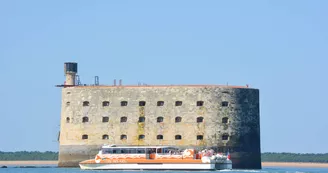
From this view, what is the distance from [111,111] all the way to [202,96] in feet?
23.0

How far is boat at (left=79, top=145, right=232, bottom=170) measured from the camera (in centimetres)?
8469

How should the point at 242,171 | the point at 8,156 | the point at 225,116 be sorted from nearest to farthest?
the point at 242,171 < the point at 225,116 < the point at 8,156

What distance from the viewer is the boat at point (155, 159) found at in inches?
3334

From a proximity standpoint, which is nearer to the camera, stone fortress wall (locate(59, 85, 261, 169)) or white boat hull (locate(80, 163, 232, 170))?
white boat hull (locate(80, 163, 232, 170))

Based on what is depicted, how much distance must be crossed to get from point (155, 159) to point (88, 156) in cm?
838

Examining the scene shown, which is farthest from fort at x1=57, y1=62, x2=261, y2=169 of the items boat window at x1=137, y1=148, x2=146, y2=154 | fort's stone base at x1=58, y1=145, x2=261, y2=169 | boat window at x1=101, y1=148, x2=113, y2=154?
boat window at x1=137, y1=148, x2=146, y2=154

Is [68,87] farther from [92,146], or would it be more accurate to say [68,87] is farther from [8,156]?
[8,156]

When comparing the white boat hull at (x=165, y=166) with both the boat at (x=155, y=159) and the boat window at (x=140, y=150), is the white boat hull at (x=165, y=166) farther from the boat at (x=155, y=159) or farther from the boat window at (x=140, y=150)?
the boat window at (x=140, y=150)

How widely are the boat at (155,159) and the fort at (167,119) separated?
8.50ft

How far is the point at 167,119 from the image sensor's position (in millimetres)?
90625

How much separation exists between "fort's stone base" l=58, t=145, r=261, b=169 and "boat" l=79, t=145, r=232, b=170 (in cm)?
278

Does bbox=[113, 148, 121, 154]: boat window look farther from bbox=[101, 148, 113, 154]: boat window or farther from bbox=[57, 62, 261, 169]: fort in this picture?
bbox=[57, 62, 261, 169]: fort

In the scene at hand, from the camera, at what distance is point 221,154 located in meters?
88.0

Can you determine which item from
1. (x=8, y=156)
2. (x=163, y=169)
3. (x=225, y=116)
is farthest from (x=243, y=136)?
(x=8, y=156)
